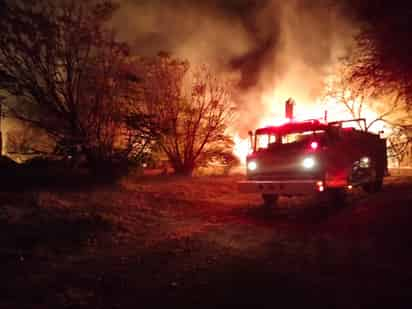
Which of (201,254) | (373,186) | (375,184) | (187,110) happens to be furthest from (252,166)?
(187,110)

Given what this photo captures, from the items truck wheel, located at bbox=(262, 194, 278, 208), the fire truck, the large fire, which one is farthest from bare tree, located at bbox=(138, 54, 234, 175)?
the fire truck

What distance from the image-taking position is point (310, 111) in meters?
26.9

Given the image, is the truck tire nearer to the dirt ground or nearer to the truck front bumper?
the dirt ground

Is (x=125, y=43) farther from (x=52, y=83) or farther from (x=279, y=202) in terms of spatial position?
(x=279, y=202)

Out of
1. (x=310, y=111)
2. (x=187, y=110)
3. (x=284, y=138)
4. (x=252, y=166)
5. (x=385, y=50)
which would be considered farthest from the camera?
(x=310, y=111)

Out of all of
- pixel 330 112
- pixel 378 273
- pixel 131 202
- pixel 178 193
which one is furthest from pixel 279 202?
pixel 330 112

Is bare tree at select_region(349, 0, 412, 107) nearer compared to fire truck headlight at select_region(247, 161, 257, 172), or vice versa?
bare tree at select_region(349, 0, 412, 107)

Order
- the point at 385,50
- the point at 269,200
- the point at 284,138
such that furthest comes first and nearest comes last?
the point at 269,200 → the point at 284,138 → the point at 385,50

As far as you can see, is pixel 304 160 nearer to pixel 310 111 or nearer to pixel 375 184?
pixel 375 184

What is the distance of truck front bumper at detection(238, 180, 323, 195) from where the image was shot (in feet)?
26.7

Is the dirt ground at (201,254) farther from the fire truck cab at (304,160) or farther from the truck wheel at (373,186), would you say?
the truck wheel at (373,186)

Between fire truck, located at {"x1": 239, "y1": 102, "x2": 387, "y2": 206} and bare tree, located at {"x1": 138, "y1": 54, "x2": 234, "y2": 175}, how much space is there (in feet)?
28.5

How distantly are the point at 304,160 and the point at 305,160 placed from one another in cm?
3

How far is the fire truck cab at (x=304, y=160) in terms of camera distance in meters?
8.51
